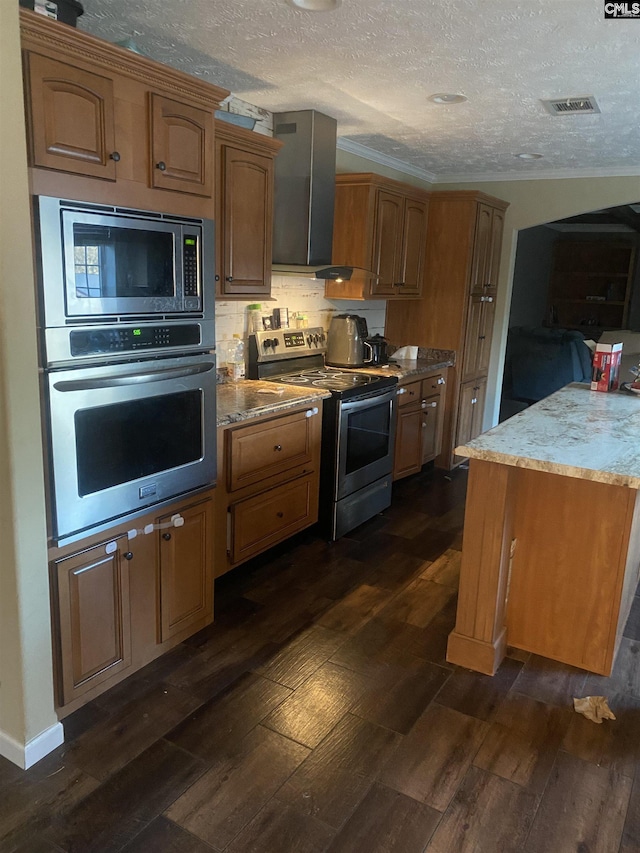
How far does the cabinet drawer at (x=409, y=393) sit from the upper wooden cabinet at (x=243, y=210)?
57.2 inches

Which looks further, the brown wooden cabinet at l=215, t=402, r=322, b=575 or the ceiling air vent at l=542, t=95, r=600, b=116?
the ceiling air vent at l=542, t=95, r=600, b=116

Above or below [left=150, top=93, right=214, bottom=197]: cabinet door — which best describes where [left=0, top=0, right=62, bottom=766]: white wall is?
below

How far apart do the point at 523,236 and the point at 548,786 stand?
25.8ft

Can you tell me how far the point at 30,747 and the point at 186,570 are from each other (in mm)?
804

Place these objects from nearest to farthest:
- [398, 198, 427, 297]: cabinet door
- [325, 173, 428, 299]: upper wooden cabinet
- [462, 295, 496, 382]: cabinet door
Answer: [325, 173, 428, 299]: upper wooden cabinet
[398, 198, 427, 297]: cabinet door
[462, 295, 496, 382]: cabinet door

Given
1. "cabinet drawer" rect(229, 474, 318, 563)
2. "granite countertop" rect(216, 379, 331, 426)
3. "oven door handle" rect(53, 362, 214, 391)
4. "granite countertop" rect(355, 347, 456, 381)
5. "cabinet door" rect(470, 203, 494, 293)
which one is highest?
"cabinet door" rect(470, 203, 494, 293)

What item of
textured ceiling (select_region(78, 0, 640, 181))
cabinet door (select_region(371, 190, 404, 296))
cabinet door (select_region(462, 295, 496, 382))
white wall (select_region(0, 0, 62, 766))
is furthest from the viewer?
cabinet door (select_region(462, 295, 496, 382))

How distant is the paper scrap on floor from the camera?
228 centimetres

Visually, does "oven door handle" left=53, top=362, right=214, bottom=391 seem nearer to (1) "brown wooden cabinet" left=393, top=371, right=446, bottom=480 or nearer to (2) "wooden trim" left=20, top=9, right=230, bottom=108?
(2) "wooden trim" left=20, top=9, right=230, bottom=108

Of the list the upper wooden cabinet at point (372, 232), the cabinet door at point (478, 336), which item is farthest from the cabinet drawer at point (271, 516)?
the cabinet door at point (478, 336)

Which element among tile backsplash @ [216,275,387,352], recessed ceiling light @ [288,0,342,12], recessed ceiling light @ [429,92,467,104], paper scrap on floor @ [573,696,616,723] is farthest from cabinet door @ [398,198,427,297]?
paper scrap on floor @ [573,696,616,723]

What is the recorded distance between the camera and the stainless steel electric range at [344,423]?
3.60 meters

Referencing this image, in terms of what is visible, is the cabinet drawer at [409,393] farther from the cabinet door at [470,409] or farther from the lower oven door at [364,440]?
the cabinet door at [470,409]

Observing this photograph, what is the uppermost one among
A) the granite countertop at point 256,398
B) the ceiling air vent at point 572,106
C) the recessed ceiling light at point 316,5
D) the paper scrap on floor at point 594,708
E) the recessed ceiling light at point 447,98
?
the recessed ceiling light at point 447,98
